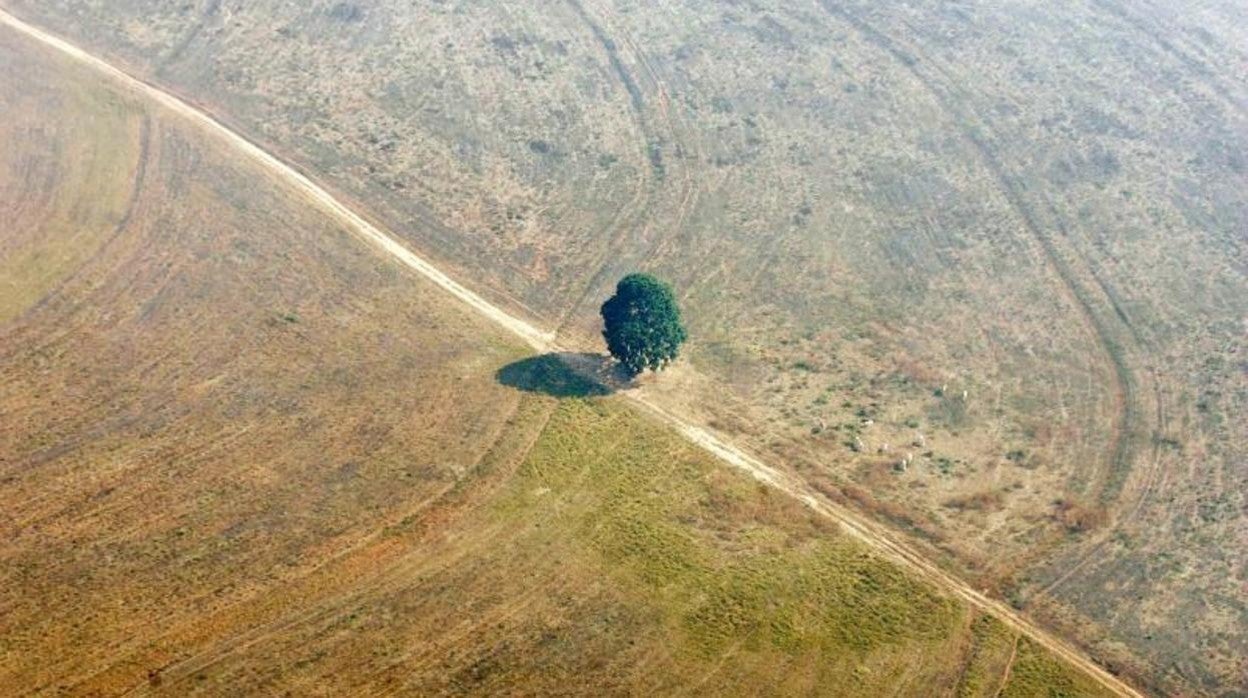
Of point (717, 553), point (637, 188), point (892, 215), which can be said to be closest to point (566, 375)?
point (717, 553)

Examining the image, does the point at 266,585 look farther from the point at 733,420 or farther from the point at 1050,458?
A: the point at 1050,458

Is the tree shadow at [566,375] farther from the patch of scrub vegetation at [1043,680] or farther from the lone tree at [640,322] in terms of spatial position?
the patch of scrub vegetation at [1043,680]

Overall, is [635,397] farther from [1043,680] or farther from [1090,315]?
[1090,315]

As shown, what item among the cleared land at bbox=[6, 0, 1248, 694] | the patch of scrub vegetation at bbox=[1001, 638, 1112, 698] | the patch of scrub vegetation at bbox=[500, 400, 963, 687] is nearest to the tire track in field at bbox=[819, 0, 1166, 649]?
the cleared land at bbox=[6, 0, 1248, 694]

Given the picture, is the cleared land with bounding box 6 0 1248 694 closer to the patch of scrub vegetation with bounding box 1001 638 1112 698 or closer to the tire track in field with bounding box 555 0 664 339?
the tire track in field with bounding box 555 0 664 339

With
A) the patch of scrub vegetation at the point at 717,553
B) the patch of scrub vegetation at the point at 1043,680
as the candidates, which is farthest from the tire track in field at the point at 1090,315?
the patch of scrub vegetation at the point at 717,553

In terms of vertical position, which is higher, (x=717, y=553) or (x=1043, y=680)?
(x=1043, y=680)
